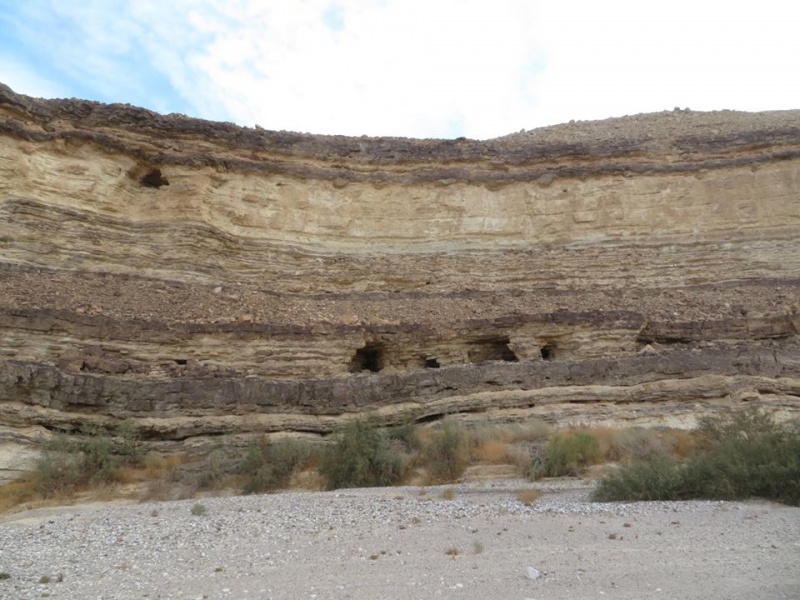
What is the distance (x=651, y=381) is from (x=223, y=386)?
9.12 m

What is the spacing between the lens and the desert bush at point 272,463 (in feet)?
36.2

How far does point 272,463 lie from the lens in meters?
11.5

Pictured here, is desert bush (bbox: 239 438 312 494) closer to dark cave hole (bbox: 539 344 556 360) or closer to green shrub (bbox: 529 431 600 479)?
green shrub (bbox: 529 431 600 479)

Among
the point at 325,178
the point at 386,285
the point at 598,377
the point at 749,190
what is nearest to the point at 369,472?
the point at 598,377

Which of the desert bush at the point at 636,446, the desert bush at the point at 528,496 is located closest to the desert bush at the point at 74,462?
the desert bush at the point at 528,496

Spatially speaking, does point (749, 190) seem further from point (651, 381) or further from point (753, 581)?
point (753, 581)

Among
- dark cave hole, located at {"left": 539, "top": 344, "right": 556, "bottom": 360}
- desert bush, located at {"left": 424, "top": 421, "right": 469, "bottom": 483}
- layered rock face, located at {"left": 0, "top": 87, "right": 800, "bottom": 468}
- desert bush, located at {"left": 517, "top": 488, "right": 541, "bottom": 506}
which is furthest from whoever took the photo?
dark cave hole, located at {"left": 539, "top": 344, "right": 556, "bottom": 360}

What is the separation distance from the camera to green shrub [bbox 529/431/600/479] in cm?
1034

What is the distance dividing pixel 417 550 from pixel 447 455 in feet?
16.7

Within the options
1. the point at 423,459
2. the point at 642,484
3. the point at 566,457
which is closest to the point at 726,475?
the point at 642,484

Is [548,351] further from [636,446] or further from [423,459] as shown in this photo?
[423,459]

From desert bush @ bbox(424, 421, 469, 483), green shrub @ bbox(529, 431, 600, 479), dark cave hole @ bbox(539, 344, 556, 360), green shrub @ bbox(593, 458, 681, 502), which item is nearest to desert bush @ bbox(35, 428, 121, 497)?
desert bush @ bbox(424, 421, 469, 483)

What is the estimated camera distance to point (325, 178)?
68.1ft

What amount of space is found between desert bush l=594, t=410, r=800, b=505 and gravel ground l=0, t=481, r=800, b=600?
30cm
